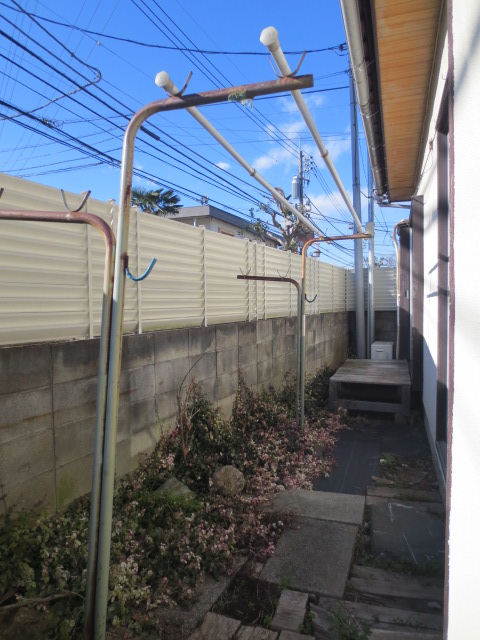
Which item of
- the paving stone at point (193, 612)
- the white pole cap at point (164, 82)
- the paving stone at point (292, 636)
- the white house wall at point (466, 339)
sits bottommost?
the paving stone at point (193, 612)

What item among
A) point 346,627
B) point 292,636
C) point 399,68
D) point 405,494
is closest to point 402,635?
point 346,627

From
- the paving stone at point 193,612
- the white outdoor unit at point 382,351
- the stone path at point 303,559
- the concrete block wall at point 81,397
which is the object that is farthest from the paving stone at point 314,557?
the white outdoor unit at point 382,351

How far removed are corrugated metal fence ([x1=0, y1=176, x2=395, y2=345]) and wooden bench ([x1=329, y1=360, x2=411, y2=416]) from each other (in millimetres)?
1533

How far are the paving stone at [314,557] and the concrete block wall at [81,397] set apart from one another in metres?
1.28

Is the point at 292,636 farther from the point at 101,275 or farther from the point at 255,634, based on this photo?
the point at 101,275

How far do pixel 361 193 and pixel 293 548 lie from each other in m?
9.67

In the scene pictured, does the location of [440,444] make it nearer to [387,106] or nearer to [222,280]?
[222,280]

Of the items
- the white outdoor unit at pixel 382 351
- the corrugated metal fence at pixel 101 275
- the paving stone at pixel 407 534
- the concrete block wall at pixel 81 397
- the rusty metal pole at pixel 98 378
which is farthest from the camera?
the white outdoor unit at pixel 382 351

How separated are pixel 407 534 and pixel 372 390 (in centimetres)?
385

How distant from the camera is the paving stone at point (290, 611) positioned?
6.92 ft

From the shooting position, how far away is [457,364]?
1.47 m

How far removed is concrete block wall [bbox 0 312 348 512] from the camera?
2.34 m

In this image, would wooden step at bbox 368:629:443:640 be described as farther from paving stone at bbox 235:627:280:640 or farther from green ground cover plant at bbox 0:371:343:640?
green ground cover plant at bbox 0:371:343:640

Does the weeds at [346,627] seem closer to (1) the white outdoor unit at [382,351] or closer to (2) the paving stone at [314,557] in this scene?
(2) the paving stone at [314,557]
